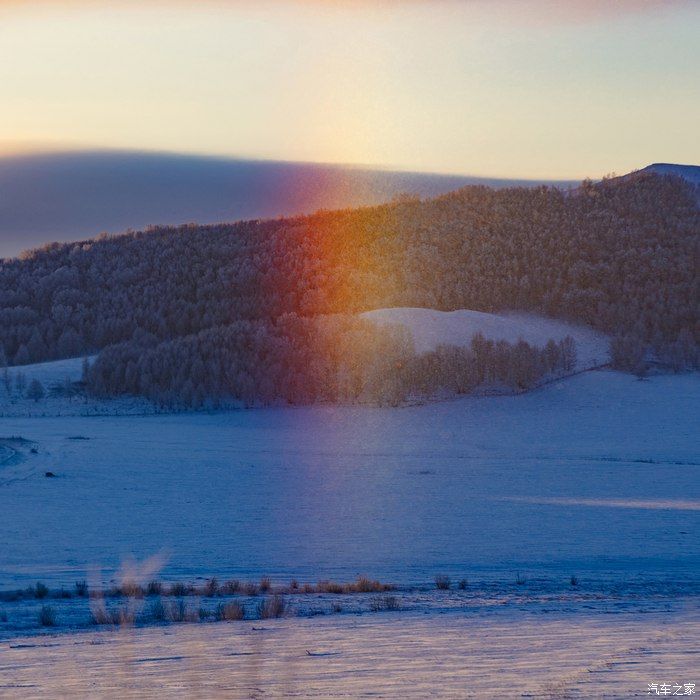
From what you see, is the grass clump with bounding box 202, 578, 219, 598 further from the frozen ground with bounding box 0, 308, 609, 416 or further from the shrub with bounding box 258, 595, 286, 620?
the frozen ground with bounding box 0, 308, 609, 416

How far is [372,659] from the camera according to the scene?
6.77 metres

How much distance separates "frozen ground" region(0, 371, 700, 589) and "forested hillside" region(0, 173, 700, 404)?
25.9 feet

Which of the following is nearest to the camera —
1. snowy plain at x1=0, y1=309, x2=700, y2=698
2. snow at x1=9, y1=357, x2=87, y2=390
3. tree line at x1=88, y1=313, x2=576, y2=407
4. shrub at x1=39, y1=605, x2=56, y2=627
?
snowy plain at x1=0, y1=309, x2=700, y2=698

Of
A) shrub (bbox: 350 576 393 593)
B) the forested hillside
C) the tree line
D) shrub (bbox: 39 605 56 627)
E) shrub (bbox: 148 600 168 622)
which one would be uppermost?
the forested hillside

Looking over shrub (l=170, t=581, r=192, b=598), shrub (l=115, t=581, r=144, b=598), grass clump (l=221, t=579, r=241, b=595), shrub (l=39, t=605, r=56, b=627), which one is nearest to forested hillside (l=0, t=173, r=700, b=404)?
grass clump (l=221, t=579, r=241, b=595)

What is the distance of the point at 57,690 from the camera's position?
19.7 ft

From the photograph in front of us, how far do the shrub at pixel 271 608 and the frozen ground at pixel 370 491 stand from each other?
171 centimetres

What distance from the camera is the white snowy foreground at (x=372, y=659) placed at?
19.7ft

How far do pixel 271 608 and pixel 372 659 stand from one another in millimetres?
1909

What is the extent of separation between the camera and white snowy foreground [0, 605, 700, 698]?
6.01 metres

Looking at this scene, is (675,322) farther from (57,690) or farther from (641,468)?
(57,690)

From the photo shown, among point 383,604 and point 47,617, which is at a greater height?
point 47,617

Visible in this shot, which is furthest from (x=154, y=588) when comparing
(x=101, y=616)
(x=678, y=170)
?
(x=678, y=170)

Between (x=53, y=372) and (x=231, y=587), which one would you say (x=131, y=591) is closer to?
(x=231, y=587)
